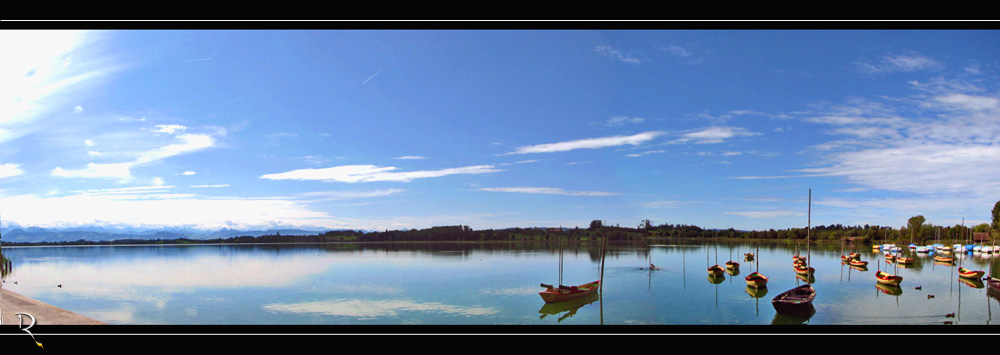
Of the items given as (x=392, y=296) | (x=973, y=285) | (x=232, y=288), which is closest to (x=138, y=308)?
(x=232, y=288)

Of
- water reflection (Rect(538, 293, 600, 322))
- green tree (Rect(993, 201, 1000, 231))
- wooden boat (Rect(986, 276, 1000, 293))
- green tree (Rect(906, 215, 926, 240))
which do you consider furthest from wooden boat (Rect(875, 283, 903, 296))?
green tree (Rect(906, 215, 926, 240))

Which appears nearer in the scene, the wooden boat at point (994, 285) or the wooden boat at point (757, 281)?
the wooden boat at point (994, 285)

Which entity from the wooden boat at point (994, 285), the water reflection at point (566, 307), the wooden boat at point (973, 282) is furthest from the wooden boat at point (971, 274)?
the water reflection at point (566, 307)

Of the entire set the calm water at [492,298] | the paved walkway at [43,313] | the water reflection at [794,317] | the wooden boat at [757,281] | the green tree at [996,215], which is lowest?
the calm water at [492,298]

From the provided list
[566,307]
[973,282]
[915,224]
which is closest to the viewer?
[566,307]

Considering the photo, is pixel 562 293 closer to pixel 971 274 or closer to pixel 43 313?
pixel 43 313

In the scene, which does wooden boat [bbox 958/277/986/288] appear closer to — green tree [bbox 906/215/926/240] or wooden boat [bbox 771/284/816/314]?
wooden boat [bbox 771/284/816/314]

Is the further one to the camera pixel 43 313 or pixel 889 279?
pixel 889 279

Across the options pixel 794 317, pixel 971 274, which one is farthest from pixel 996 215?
pixel 794 317

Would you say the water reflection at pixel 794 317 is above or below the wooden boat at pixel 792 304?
below

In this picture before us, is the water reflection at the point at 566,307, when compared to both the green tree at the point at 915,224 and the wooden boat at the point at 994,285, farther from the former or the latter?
the green tree at the point at 915,224

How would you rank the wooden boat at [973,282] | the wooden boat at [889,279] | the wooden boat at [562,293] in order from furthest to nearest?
the wooden boat at [973,282], the wooden boat at [889,279], the wooden boat at [562,293]
